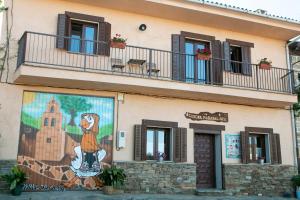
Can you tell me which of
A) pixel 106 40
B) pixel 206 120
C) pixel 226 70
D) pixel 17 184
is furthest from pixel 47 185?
pixel 226 70

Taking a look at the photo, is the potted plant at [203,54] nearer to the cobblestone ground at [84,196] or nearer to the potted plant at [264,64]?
the potted plant at [264,64]

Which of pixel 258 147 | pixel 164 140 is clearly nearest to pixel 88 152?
pixel 164 140

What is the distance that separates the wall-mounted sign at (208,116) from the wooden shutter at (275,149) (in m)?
2.24

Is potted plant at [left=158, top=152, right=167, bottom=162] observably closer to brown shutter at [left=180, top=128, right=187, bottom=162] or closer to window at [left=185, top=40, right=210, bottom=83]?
brown shutter at [left=180, top=128, right=187, bottom=162]

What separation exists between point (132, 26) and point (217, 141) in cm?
555

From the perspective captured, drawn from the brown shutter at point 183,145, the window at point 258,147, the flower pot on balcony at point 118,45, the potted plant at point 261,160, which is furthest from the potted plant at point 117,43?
the potted plant at point 261,160

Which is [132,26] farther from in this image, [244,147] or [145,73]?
[244,147]

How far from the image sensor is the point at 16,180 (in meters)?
10.7

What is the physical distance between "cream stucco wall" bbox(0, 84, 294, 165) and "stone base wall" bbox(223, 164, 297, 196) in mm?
391

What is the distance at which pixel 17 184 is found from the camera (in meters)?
10.7

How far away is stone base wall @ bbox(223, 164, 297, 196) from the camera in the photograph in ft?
46.3

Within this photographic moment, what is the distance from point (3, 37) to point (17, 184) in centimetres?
479

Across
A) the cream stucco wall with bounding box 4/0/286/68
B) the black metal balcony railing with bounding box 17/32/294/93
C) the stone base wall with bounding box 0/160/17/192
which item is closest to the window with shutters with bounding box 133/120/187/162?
the black metal balcony railing with bounding box 17/32/294/93

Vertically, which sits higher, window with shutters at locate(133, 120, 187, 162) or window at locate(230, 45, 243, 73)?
window at locate(230, 45, 243, 73)
